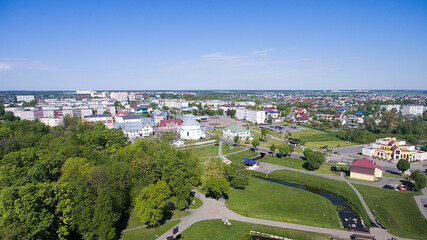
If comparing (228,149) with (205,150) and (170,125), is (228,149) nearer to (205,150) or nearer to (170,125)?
(205,150)

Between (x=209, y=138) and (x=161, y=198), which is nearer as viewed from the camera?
(x=161, y=198)

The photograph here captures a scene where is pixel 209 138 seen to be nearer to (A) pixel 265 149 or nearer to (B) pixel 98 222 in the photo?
(A) pixel 265 149

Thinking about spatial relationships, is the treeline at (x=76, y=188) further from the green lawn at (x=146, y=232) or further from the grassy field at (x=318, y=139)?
the grassy field at (x=318, y=139)

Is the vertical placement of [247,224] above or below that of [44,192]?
below

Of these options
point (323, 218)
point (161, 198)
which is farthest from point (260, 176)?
point (161, 198)

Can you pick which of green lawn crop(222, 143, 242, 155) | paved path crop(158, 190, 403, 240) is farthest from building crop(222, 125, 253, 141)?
paved path crop(158, 190, 403, 240)

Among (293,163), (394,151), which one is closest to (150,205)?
(293,163)

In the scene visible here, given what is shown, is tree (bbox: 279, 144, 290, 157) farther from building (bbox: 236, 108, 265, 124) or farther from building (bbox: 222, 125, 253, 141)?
building (bbox: 236, 108, 265, 124)
